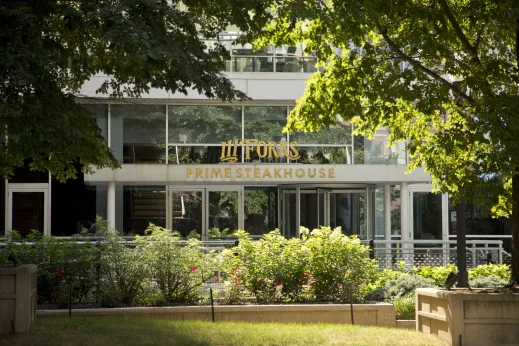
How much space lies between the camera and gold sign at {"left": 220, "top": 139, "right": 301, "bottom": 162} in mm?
26734

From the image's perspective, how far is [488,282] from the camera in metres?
16.2

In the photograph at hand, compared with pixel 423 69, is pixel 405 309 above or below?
below

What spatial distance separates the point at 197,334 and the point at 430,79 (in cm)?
531

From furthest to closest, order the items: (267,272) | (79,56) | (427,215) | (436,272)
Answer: (427,215)
(436,272)
(267,272)
(79,56)

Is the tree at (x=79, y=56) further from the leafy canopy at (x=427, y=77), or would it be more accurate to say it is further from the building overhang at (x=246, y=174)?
the building overhang at (x=246, y=174)

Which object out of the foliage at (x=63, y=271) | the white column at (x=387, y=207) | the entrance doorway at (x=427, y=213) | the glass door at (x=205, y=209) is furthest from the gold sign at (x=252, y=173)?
the foliage at (x=63, y=271)

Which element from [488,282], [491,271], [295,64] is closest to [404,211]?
[295,64]

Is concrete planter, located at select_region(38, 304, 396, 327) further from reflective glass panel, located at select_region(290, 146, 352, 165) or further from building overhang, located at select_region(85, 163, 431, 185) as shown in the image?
reflective glass panel, located at select_region(290, 146, 352, 165)

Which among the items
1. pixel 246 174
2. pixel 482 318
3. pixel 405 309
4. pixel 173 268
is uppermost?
pixel 246 174

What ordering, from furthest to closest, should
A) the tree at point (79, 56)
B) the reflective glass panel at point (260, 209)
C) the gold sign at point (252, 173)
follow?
the reflective glass panel at point (260, 209) < the gold sign at point (252, 173) < the tree at point (79, 56)

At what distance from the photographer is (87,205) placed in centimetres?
2714

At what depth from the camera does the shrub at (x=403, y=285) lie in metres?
15.9

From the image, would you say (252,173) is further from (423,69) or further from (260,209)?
(423,69)

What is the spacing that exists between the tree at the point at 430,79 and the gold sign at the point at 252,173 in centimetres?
1123
